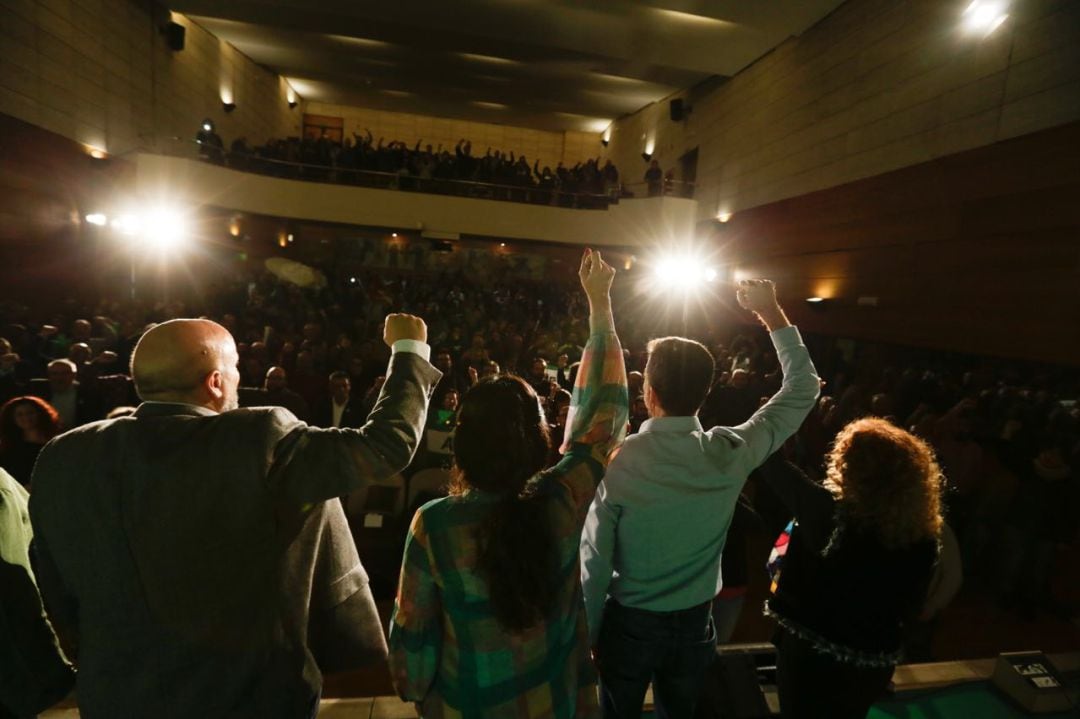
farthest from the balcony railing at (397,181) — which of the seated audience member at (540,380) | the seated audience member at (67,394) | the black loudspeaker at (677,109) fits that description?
the seated audience member at (67,394)

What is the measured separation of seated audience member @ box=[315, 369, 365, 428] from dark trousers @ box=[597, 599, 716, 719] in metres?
3.20

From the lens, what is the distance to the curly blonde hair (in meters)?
1.41

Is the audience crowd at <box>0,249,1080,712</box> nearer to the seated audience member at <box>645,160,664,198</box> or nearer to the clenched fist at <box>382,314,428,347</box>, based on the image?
the clenched fist at <box>382,314,428,347</box>

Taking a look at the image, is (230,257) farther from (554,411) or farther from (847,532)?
(847,532)

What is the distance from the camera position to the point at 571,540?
112cm

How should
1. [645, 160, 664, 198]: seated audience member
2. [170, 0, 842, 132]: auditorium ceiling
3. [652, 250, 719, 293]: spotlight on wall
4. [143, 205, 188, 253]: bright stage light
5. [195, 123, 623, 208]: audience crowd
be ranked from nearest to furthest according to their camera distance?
[170, 0, 842, 132]: auditorium ceiling
[143, 205, 188, 253]: bright stage light
[195, 123, 623, 208]: audience crowd
[652, 250, 719, 293]: spotlight on wall
[645, 160, 664, 198]: seated audience member

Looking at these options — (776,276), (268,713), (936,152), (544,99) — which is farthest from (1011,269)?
(544,99)

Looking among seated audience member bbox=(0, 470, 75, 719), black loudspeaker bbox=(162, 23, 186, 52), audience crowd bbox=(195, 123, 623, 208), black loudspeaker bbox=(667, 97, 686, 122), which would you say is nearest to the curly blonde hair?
seated audience member bbox=(0, 470, 75, 719)

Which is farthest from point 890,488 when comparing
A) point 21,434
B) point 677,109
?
point 677,109

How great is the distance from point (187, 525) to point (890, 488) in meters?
1.58

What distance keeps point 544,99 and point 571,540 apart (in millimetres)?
16139

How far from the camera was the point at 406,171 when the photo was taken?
12445 mm

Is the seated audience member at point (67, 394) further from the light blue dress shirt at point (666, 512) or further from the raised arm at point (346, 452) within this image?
the light blue dress shirt at point (666, 512)

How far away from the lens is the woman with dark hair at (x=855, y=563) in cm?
142
